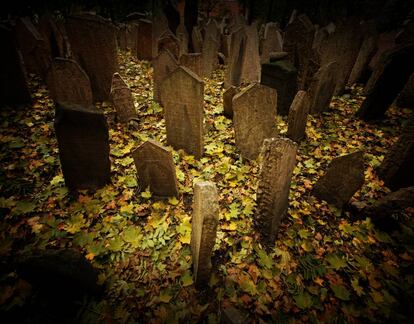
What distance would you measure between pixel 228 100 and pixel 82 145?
3276 millimetres

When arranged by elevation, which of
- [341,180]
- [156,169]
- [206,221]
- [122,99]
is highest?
[122,99]

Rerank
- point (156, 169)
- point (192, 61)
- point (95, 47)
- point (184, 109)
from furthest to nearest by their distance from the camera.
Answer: point (192, 61), point (95, 47), point (184, 109), point (156, 169)

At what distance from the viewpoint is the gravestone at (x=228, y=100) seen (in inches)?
193

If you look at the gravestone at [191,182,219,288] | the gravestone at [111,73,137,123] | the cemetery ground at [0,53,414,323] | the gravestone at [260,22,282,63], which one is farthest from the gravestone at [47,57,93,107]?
the gravestone at [260,22,282,63]

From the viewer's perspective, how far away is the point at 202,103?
3748 millimetres

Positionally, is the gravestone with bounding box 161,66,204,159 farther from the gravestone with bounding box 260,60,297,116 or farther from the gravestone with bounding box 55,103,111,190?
the gravestone with bounding box 260,60,297,116

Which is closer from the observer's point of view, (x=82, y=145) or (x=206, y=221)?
(x=206, y=221)

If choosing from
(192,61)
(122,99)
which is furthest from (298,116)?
(122,99)

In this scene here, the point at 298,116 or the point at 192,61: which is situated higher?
the point at 192,61

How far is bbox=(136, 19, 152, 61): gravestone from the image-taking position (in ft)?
26.3

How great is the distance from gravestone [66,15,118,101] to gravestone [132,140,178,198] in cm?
318

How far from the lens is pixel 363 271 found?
104 inches

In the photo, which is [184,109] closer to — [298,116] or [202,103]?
[202,103]

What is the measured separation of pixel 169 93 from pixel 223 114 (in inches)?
74.8
